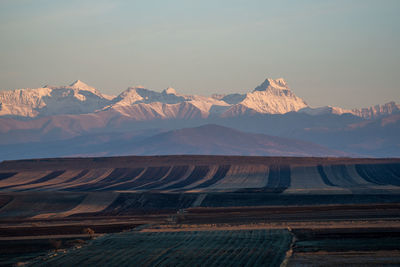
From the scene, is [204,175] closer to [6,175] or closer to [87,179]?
[87,179]

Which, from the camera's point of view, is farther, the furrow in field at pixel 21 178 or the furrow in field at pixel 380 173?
the furrow in field at pixel 21 178

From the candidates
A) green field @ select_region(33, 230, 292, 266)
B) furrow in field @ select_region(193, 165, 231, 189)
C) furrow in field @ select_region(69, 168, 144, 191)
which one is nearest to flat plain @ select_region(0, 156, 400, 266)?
green field @ select_region(33, 230, 292, 266)

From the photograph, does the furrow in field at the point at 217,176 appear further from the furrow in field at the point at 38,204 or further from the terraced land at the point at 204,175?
the furrow in field at the point at 38,204

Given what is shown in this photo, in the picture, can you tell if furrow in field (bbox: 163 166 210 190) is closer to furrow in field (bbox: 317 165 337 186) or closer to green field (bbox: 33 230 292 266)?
furrow in field (bbox: 317 165 337 186)

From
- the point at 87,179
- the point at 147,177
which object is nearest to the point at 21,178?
the point at 87,179

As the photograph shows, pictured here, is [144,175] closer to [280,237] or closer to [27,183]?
[27,183]

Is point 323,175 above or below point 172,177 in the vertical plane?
below

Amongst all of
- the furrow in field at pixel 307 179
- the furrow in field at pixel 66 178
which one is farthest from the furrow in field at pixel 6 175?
the furrow in field at pixel 307 179

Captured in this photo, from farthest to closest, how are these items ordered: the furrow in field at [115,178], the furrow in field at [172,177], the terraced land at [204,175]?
the furrow in field at [172,177], the furrow in field at [115,178], the terraced land at [204,175]

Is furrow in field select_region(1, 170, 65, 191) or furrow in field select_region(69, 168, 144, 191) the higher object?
furrow in field select_region(1, 170, 65, 191)
